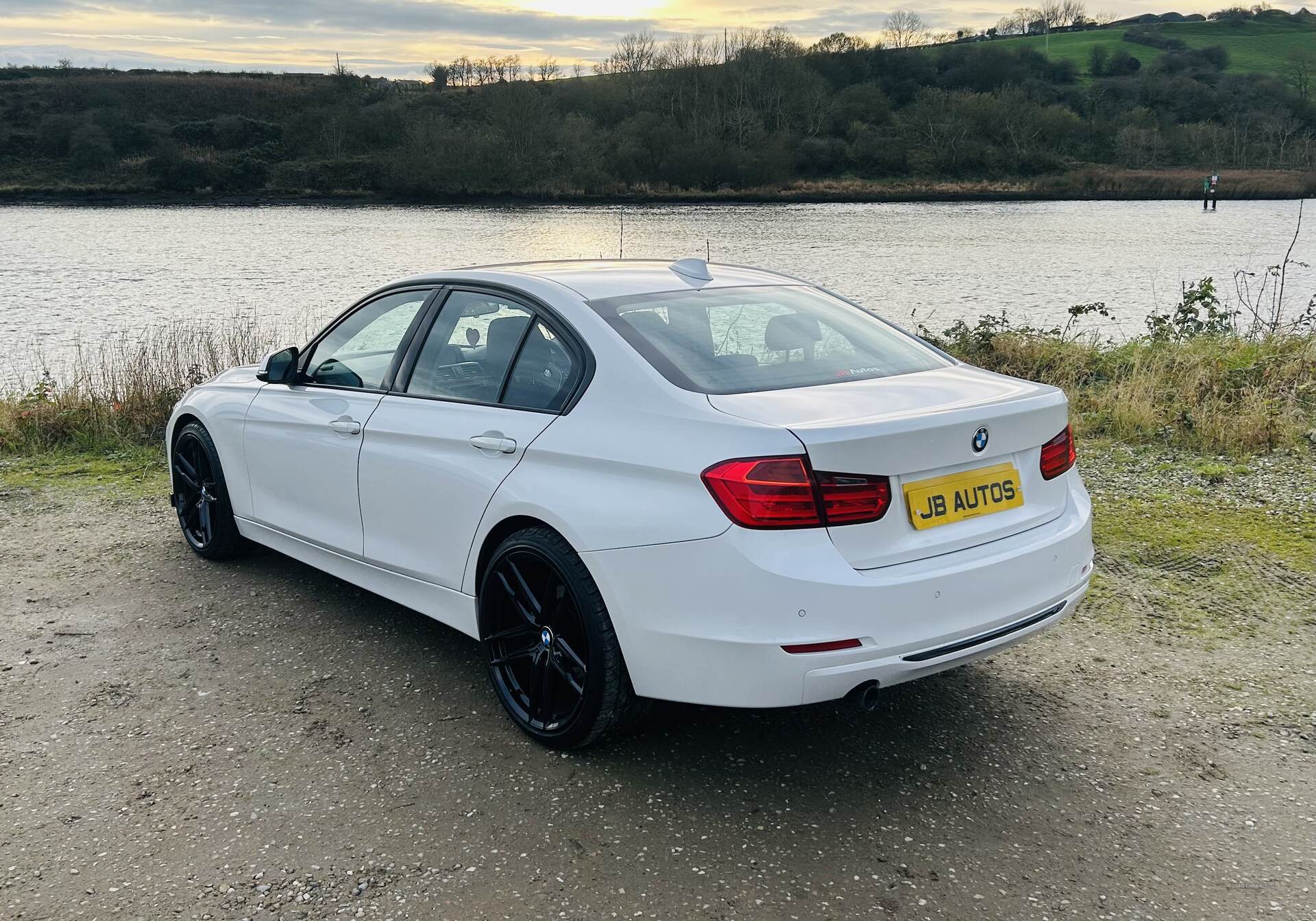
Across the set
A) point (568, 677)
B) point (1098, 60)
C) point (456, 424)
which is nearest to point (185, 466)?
point (456, 424)

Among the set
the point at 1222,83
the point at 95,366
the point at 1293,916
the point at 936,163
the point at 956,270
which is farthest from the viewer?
the point at 1222,83

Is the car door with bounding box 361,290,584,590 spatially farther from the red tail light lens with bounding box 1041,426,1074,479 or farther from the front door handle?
the red tail light lens with bounding box 1041,426,1074,479

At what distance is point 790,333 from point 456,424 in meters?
1.21

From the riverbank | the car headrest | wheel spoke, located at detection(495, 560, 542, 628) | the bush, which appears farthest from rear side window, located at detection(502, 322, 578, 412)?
the bush

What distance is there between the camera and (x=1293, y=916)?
8.72 feet

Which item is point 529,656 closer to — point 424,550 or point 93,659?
point 424,550

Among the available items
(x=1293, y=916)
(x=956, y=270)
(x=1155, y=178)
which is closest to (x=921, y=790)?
(x=1293, y=916)

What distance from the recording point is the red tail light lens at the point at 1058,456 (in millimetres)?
3428

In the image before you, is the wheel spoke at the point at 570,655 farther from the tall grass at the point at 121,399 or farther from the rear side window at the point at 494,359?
the tall grass at the point at 121,399

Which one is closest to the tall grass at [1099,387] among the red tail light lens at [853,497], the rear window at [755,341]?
the rear window at [755,341]

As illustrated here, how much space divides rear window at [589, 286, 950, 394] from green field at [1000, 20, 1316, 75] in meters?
128

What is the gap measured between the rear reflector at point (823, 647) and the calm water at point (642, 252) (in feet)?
56.7

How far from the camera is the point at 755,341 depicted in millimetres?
3648

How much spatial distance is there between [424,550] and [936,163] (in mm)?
94225
